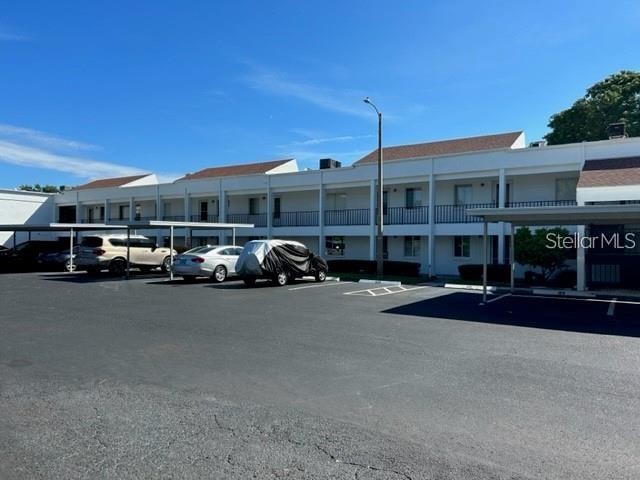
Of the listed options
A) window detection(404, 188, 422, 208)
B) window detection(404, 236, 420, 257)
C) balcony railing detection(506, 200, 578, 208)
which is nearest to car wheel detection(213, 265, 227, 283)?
window detection(404, 236, 420, 257)

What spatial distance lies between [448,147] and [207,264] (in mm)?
17442

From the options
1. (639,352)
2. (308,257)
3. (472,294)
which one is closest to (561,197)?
(472,294)

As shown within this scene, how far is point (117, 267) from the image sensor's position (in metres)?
23.6

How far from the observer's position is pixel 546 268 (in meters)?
20.5

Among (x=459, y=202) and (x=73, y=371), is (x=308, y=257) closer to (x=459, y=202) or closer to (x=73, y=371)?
(x=459, y=202)

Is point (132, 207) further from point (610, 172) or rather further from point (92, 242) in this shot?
point (610, 172)

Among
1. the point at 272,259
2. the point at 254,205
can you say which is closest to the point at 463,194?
the point at 272,259

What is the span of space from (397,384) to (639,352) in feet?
14.8

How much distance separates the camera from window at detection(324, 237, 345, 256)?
31203 mm

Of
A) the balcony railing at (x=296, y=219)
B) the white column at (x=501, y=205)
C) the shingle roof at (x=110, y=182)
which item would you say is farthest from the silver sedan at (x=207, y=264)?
the shingle roof at (x=110, y=182)

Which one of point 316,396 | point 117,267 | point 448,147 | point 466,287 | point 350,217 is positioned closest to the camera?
point 316,396

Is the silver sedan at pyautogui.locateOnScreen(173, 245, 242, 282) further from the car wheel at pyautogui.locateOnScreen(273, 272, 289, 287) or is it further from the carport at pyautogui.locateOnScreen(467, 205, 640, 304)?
the carport at pyautogui.locateOnScreen(467, 205, 640, 304)

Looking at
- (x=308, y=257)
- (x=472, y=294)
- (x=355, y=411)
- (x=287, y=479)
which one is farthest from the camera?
(x=308, y=257)

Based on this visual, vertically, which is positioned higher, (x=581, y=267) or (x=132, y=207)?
(x=132, y=207)
